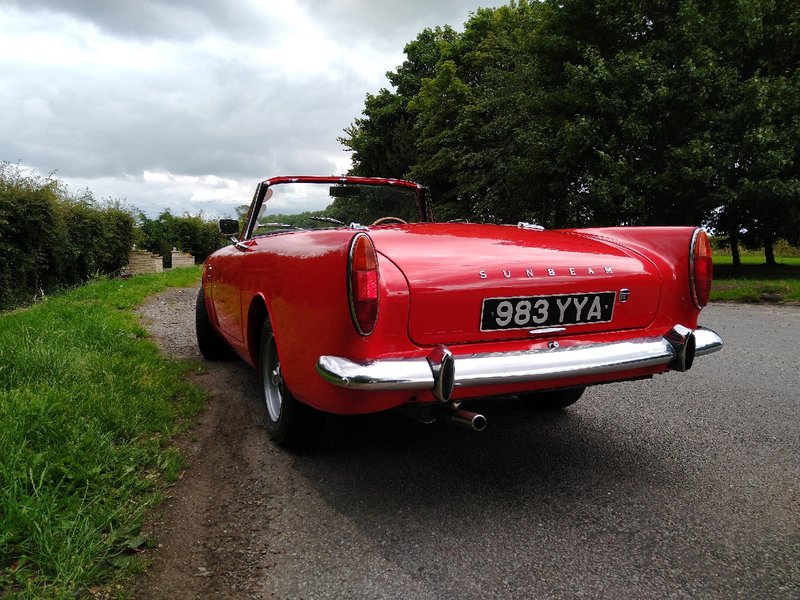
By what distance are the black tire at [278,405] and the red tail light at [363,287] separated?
742 millimetres

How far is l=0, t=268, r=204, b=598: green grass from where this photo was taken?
1.87 m

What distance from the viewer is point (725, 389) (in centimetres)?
397

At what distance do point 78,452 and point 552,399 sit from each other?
266 cm

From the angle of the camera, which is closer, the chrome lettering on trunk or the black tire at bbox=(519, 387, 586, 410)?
the chrome lettering on trunk

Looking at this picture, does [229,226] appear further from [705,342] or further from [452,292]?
[705,342]

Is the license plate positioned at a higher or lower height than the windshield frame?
lower

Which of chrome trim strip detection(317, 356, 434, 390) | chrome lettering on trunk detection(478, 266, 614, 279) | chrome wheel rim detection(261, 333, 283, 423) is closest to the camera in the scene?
chrome trim strip detection(317, 356, 434, 390)

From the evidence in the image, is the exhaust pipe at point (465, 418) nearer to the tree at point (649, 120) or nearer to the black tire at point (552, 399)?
the black tire at point (552, 399)

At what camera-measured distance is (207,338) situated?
16.3 feet

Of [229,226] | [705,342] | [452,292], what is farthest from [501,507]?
[229,226]

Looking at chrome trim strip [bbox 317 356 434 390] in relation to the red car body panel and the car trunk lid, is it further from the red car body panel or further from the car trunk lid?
the car trunk lid

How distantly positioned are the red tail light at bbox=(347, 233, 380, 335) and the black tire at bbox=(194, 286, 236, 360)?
10.2ft

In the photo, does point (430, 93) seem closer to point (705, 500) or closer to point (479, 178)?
point (479, 178)

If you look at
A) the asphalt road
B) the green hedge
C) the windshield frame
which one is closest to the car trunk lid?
the asphalt road
